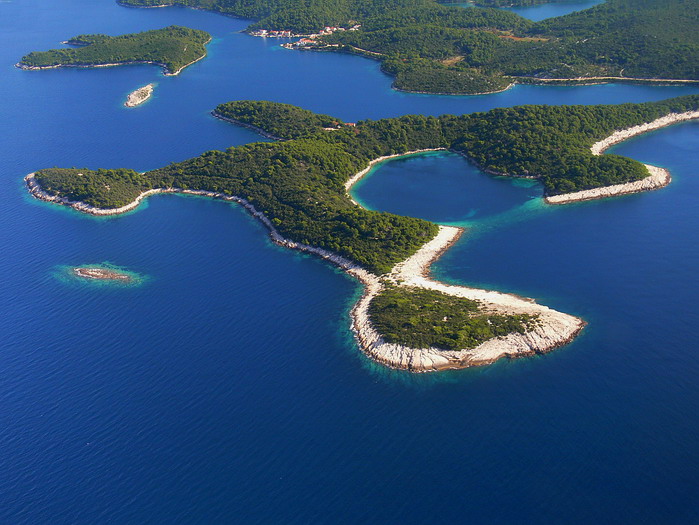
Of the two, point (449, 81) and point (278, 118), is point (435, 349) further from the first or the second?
point (449, 81)

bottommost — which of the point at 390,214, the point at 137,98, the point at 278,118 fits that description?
the point at 137,98

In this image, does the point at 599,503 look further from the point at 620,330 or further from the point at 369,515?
the point at 620,330

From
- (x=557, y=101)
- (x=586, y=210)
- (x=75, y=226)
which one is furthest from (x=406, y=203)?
(x=557, y=101)

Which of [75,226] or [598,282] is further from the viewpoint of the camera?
[75,226]

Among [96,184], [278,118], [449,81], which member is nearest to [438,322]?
[96,184]

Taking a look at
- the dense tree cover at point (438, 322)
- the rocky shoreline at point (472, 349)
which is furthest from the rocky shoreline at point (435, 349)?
the dense tree cover at point (438, 322)

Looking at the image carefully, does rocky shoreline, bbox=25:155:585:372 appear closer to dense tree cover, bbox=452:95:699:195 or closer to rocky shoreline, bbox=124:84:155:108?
dense tree cover, bbox=452:95:699:195
